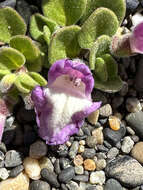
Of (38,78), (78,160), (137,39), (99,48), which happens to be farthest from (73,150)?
(137,39)

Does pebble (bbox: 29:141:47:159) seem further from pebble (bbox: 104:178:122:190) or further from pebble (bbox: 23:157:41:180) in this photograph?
pebble (bbox: 104:178:122:190)

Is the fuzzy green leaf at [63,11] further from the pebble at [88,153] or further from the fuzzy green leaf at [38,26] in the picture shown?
the pebble at [88,153]

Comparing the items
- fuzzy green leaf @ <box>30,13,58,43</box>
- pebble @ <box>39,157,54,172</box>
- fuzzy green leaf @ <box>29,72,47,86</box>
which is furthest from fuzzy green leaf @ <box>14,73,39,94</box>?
pebble @ <box>39,157,54,172</box>

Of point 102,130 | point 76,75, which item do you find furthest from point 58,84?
point 102,130

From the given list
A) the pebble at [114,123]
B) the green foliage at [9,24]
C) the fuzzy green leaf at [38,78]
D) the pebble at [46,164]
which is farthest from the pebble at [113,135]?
the green foliage at [9,24]

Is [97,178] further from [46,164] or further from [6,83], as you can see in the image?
[6,83]

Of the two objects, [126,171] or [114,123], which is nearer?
[126,171]

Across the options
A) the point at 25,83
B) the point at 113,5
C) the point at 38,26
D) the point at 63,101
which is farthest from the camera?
the point at 38,26

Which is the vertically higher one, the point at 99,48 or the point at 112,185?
the point at 99,48
